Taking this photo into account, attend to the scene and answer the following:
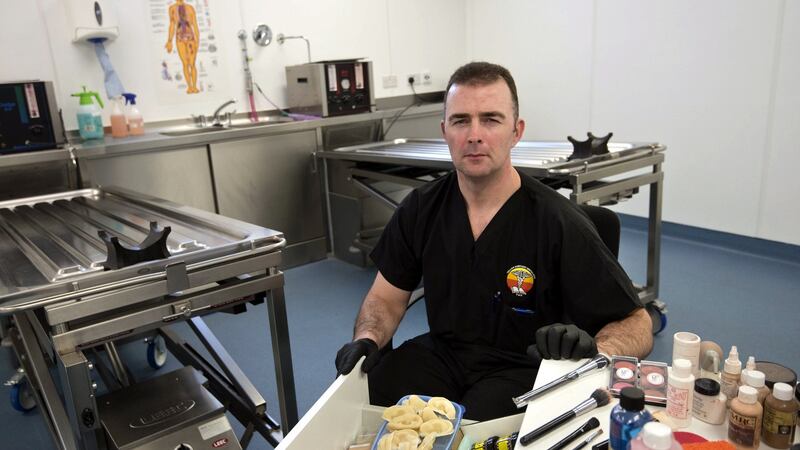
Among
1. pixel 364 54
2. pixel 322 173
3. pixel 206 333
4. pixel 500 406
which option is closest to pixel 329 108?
pixel 322 173

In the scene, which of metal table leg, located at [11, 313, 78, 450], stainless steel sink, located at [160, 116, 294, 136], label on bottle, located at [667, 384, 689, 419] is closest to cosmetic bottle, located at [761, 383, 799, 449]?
label on bottle, located at [667, 384, 689, 419]

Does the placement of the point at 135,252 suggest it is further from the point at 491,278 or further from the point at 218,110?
the point at 218,110

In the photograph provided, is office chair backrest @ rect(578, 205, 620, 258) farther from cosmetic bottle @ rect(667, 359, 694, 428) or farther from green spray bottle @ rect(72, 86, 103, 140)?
green spray bottle @ rect(72, 86, 103, 140)

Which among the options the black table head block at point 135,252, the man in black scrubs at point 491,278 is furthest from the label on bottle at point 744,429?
the black table head block at point 135,252

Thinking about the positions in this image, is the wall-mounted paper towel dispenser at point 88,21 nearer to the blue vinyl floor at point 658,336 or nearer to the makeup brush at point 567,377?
the blue vinyl floor at point 658,336

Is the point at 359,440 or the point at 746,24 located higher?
the point at 746,24

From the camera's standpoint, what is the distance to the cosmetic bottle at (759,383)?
830mm

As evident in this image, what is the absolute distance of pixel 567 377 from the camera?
104 centimetres

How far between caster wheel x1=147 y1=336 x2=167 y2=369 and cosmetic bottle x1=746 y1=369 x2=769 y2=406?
7.67 ft

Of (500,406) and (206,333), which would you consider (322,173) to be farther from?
(500,406)

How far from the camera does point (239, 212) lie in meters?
3.49

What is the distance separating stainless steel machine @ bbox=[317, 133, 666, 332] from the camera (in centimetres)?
232

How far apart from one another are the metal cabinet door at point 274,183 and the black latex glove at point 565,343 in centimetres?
265

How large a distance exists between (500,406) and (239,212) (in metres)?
2.53
